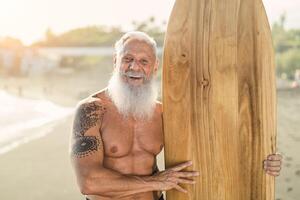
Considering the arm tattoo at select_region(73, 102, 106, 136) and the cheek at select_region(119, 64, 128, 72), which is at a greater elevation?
the cheek at select_region(119, 64, 128, 72)

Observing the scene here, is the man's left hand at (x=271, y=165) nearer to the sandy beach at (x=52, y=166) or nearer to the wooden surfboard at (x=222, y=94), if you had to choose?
the wooden surfboard at (x=222, y=94)

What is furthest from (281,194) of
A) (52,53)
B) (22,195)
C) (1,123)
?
(52,53)

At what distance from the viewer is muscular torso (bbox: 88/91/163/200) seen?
233 cm

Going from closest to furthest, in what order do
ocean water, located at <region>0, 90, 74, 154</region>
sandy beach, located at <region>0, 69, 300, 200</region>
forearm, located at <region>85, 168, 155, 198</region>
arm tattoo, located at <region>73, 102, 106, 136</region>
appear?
forearm, located at <region>85, 168, 155, 198</region> → arm tattoo, located at <region>73, 102, 106, 136</region> → sandy beach, located at <region>0, 69, 300, 200</region> → ocean water, located at <region>0, 90, 74, 154</region>

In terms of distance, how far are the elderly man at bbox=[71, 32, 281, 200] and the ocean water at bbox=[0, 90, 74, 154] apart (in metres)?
7.70

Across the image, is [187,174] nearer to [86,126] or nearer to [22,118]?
[86,126]

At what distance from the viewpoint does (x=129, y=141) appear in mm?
2420

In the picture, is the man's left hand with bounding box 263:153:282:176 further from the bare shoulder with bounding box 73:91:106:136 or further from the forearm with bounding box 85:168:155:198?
the bare shoulder with bounding box 73:91:106:136

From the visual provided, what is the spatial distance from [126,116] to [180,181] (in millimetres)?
452

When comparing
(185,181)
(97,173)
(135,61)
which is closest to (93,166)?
(97,173)

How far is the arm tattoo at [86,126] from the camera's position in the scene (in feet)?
7.07

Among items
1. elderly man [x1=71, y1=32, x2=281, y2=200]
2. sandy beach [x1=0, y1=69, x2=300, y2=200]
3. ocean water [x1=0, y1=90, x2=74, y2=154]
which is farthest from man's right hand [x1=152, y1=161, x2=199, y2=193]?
ocean water [x1=0, y1=90, x2=74, y2=154]

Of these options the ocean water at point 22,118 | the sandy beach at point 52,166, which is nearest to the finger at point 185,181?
the sandy beach at point 52,166

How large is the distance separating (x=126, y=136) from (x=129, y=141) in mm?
39
